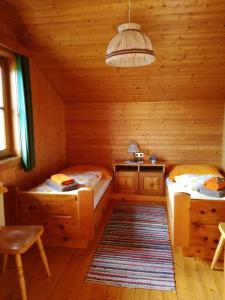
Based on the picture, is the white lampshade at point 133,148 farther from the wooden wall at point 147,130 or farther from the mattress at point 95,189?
the mattress at point 95,189

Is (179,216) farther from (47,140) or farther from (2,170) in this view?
(47,140)

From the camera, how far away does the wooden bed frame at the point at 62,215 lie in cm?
247

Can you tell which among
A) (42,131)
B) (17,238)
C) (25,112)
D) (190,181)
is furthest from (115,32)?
(17,238)

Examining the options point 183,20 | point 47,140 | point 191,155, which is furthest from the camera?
point 191,155

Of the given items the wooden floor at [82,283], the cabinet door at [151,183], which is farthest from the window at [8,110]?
the cabinet door at [151,183]

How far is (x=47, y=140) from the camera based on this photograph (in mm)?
3672

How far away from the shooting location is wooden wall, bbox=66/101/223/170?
13.2 feet

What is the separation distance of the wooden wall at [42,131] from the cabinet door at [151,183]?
140 cm

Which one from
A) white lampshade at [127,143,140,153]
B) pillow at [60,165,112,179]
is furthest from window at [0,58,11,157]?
white lampshade at [127,143,140,153]

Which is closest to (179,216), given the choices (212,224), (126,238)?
(212,224)

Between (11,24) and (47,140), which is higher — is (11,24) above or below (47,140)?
above

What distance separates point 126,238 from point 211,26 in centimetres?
242

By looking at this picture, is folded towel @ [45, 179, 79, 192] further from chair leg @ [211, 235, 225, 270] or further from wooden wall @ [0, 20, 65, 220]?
chair leg @ [211, 235, 225, 270]

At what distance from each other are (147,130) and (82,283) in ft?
8.98
